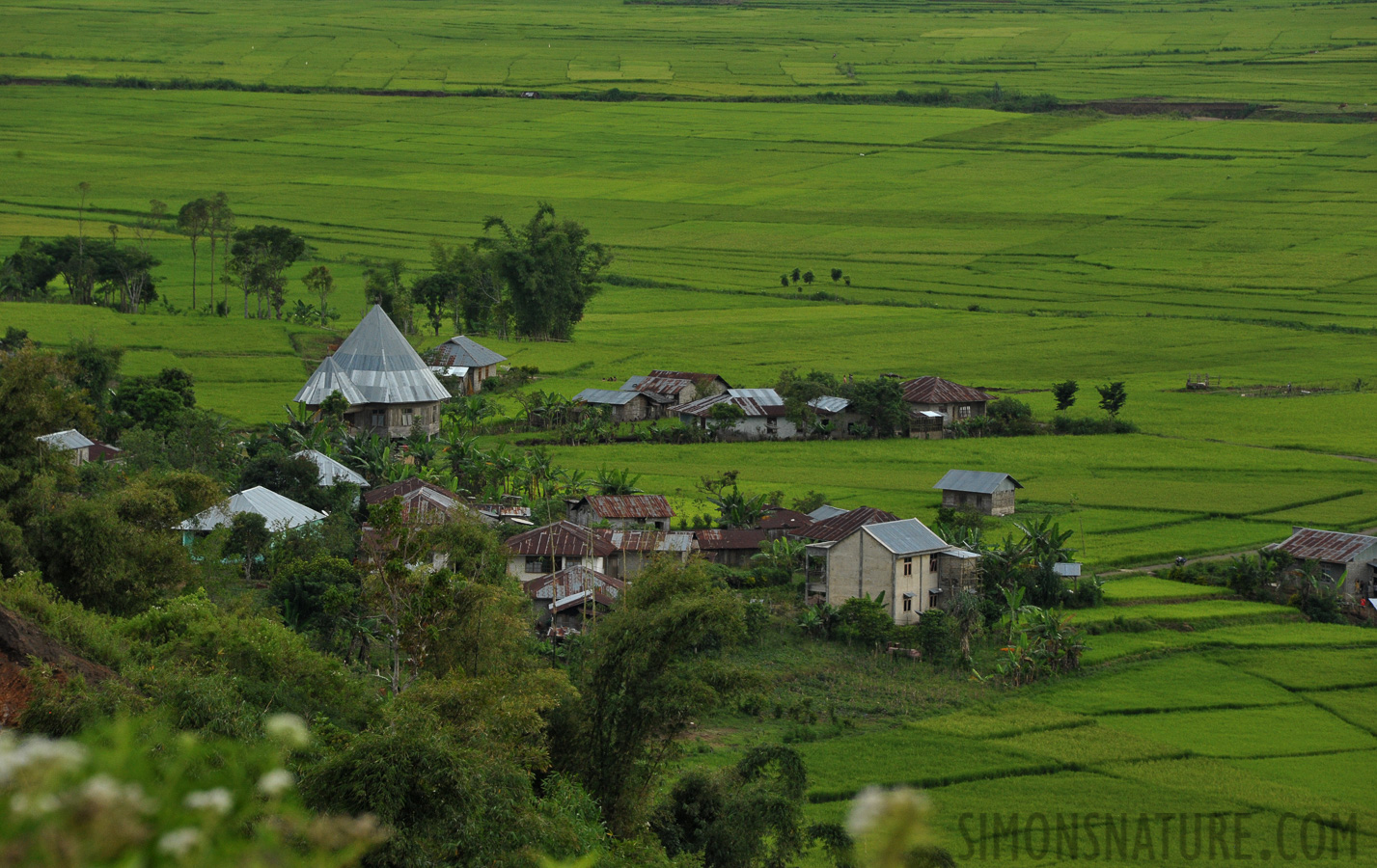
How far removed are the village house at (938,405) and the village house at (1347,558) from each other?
82.3 feet

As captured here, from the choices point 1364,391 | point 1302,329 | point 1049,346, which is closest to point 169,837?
point 1364,391

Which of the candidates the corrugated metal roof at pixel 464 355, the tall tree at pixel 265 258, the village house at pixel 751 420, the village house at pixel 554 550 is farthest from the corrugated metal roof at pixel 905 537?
the tall tree at pixel 265 258

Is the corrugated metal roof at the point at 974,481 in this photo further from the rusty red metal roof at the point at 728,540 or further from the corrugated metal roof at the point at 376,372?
the corrugated metal roof at the point at 376,372

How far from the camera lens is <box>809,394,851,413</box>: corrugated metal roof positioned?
6512 centimetres

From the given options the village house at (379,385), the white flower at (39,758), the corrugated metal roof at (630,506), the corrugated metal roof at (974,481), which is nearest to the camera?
the white flower at (39,758)

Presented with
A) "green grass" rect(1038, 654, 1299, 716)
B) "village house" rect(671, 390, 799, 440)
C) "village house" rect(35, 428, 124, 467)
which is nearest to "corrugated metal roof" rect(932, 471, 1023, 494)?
"village house" rect(671, 390, 799, 440)

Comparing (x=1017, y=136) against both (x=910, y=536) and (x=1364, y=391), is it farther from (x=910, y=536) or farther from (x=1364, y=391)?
(x=910, y=536)

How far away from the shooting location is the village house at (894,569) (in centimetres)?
3759

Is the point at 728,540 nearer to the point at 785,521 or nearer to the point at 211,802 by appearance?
the point at 785,521

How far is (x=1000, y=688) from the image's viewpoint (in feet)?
109

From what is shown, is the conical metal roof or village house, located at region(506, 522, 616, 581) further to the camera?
the conical metal roof

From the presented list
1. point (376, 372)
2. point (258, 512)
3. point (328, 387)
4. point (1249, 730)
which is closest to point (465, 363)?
point (376, 372)

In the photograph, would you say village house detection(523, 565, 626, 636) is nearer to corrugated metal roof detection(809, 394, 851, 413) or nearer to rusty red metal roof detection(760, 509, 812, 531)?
rusty red metal roof detection(760, 509, 812, 531)

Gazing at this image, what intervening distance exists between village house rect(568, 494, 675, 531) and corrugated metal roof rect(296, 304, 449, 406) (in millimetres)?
18934
